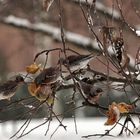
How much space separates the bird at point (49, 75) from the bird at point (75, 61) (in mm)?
44

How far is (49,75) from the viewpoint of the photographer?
2494 mm

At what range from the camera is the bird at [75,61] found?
98.7 inches

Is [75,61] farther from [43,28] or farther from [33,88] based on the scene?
[43,28]

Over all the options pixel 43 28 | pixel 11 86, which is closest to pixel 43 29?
pixel 43 28

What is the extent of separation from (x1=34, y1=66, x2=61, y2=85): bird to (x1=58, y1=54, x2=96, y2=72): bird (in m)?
0.04

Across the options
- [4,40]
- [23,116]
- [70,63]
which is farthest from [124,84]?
[4,40]

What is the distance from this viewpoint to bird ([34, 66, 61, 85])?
249cm

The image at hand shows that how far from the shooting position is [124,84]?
8.86ft

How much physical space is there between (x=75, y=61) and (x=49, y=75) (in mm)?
135

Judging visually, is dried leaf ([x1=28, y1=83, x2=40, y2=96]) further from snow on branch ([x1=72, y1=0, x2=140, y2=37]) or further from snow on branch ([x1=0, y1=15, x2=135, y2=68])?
snow on branch ([x1=0, y1=15, x2=135, y2=68])

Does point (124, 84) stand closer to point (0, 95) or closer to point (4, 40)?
point (0, 95)

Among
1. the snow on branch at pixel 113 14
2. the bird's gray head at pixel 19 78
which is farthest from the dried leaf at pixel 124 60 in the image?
the bird's gray head at pixel 19 78

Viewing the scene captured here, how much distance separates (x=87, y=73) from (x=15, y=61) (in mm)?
17282

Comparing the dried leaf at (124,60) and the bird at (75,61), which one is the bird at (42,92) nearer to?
the bird at (75,61)
